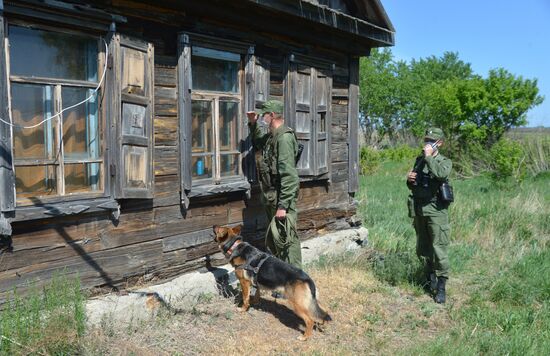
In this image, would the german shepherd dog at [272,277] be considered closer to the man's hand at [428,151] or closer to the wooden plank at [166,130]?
the wooden plank at [166,130]

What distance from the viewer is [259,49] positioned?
6500 millimetres

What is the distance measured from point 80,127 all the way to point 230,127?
1973 millimetres

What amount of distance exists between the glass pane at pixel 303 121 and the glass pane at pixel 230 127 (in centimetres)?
123

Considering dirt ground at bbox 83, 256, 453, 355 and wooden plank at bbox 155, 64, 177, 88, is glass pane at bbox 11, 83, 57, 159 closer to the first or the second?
wooden plank at bbox 155, 64, 177, 88

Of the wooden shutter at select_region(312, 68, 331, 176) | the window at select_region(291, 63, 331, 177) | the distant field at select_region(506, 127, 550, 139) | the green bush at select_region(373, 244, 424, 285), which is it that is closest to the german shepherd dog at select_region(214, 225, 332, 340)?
the green bush at select_region(373, 244, 424, 285)

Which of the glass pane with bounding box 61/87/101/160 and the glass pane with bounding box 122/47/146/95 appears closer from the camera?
the glass pane with bounding box 61/87/101/160

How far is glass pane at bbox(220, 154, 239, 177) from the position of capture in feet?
20.2

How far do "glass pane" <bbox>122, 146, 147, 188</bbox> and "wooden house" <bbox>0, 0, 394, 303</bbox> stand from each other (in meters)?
0.01

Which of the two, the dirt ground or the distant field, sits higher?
the distant field

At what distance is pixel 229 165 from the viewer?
20.5 feet

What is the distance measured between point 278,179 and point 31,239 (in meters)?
2.67

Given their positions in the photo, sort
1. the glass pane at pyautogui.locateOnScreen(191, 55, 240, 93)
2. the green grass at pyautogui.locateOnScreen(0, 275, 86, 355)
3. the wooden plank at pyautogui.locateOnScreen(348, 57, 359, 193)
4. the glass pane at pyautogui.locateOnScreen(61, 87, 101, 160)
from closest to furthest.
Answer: the green grass at pyautogui.locateOnScreen(0, 275, 86, 355), the glass pane at pyautogui.locateOnScreen(61, 87, 101, 160), the glass pane at pyautogui.locateOnScreen(191, 55, 240, 93), the wooden plank at pyautogui.locateOnScreen(348, 57, 359, 193)

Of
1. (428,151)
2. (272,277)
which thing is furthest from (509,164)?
(272,277)

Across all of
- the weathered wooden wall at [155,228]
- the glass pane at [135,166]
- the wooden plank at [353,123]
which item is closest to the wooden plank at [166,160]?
the weathered wooden wall at [155,228]
